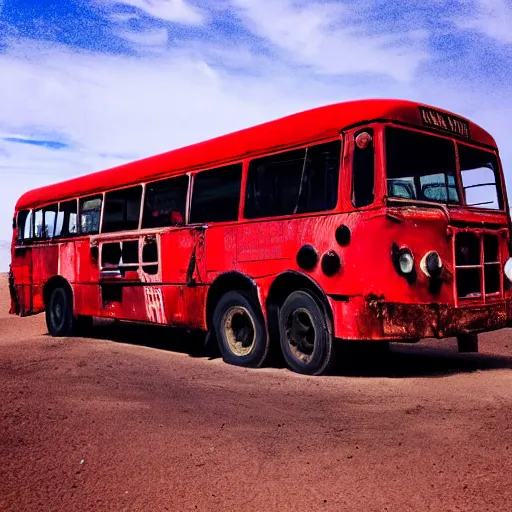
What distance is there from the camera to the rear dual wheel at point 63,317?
11883mm

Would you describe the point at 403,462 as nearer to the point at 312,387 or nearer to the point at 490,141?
the point at 312,387

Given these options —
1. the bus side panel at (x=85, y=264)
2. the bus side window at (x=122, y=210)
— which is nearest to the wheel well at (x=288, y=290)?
the bus side window at (x=122, y=210)

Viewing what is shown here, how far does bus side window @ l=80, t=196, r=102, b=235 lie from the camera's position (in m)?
10.9

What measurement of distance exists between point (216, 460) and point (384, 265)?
10.4 ft

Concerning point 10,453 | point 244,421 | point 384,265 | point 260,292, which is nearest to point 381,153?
point 384,265

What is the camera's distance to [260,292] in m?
7.78

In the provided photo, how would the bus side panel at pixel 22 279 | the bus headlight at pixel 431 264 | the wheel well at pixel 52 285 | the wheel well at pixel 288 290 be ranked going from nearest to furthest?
the bus headlight at pixel 431 264
the wheel well at pixel 288 290
the wheel well at pixel 52 285
the bus side panel at pixel 22 279

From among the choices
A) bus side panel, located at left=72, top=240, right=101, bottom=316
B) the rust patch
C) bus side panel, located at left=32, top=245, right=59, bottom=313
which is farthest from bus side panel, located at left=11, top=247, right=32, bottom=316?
the rust patch

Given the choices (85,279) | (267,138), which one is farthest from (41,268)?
(267,138)

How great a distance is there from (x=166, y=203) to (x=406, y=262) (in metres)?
4.06

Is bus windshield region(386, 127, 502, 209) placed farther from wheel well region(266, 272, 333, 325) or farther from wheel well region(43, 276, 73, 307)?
wheel well region(43, 276, 73, 307)

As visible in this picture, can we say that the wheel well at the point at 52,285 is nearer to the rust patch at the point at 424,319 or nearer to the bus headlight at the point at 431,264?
the rust patch at the point at 424,319

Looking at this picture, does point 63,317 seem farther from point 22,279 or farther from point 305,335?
point 305,335

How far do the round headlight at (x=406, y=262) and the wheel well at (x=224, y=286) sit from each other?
1.97 m
